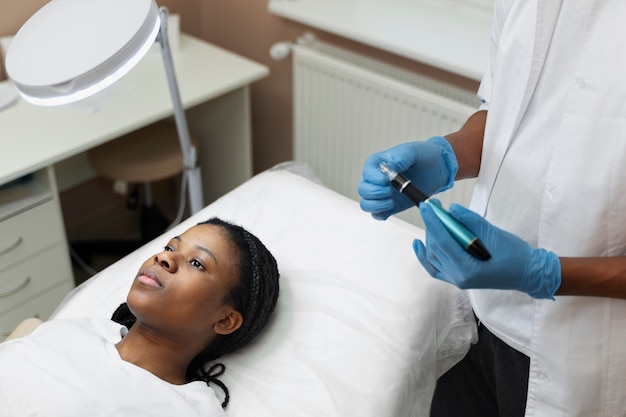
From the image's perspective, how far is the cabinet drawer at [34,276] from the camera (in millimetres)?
1800

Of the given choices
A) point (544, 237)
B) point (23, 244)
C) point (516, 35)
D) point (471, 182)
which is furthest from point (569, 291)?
point (23, 244)

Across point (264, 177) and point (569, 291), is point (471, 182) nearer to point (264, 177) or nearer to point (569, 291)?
point (264, 177)

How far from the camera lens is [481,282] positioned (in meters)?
0.96

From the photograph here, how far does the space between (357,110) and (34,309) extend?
1.11 metres

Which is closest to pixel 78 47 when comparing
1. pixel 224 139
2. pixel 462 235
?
pixel 462 235

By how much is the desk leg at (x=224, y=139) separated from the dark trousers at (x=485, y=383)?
1.14 m

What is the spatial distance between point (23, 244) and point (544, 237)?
1323 millimetres

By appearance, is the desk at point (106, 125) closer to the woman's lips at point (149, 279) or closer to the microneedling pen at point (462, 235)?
the woman's lips at point (149, 279)

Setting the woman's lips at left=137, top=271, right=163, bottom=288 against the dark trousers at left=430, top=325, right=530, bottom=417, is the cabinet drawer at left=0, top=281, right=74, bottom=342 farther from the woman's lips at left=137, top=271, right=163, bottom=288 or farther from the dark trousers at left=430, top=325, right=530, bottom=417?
the dark trousers at left=430, top=325, right=530, bottom=417

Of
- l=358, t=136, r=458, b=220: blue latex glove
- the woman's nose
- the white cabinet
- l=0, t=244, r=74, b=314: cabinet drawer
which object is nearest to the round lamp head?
the woman's nose

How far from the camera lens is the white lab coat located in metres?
1.00

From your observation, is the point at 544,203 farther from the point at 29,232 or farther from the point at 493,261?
the point at 29,232

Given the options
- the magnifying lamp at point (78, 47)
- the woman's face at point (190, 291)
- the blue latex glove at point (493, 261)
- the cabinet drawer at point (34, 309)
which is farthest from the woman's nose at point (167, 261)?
the cabinet drawer at point (34, 309)

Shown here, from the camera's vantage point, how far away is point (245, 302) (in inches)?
51.0
